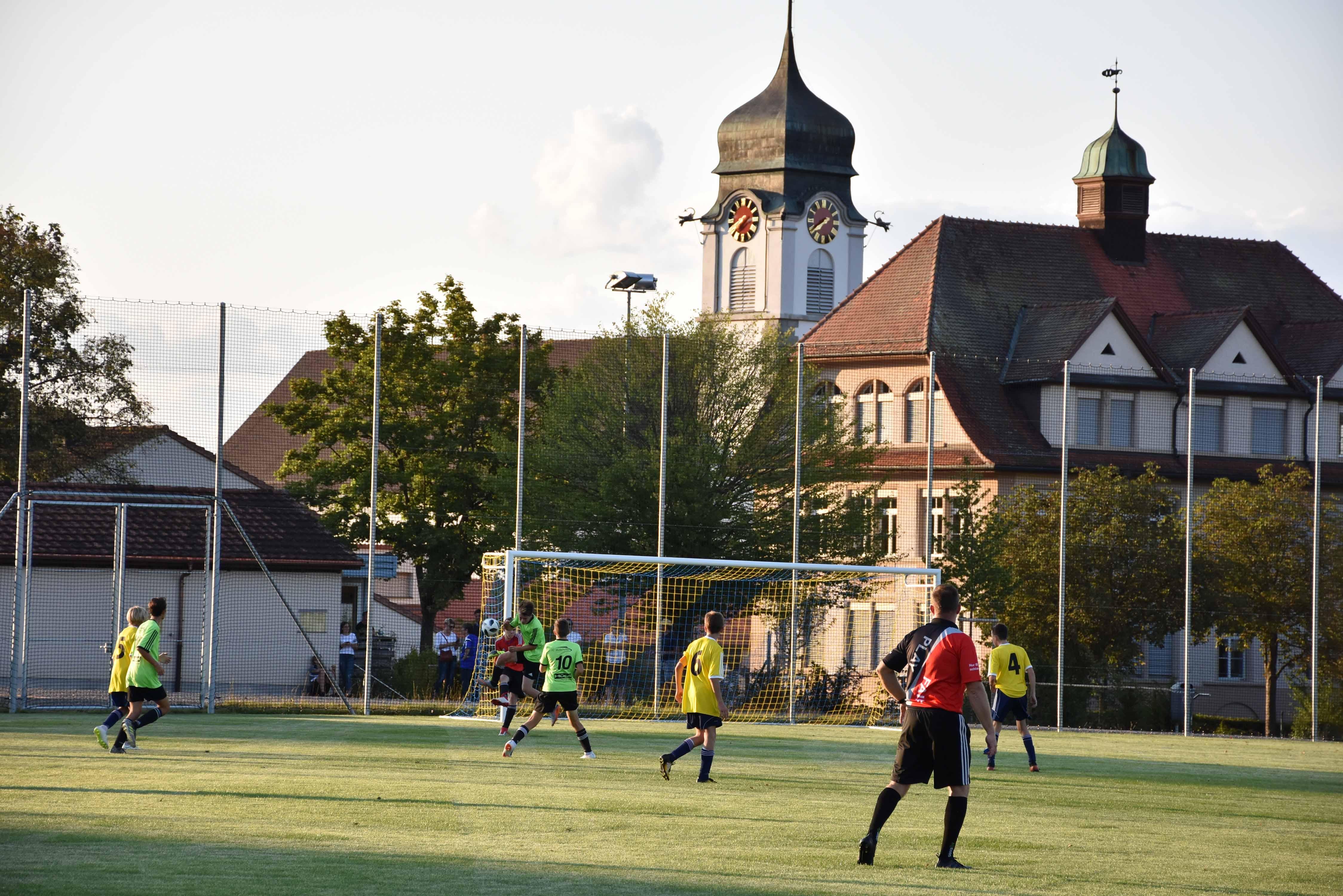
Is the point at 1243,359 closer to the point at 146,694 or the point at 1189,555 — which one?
the point at 1189,555

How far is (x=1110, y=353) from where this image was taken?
46281mm

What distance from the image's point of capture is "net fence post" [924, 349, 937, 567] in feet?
98.4

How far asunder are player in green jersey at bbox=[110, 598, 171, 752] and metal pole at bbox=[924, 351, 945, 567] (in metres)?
15.5

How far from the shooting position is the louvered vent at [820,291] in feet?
256

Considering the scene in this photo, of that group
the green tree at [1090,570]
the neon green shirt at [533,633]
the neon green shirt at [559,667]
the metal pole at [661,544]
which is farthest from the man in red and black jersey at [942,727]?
the green tree at [1090,570]

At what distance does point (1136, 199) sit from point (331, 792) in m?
45.0

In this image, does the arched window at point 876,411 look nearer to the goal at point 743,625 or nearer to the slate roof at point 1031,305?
the slate roof at point 1031,305

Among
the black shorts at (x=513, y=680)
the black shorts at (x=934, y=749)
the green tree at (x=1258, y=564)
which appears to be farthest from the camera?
the green tree at (x=1258, y=564)

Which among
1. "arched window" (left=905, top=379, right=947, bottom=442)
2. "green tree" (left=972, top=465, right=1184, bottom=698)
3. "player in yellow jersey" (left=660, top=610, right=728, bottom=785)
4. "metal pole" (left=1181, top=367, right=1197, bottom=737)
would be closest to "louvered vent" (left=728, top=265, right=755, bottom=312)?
"arched window" (left=905, top=379, right=947, bottom=442)

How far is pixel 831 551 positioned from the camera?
3216 centimetres

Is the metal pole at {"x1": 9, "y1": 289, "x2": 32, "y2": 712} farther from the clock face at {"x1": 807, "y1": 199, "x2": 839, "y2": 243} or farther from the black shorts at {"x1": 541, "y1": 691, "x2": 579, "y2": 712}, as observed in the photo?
the clock face at {"x1": 807, "y1": 199, "x2": 839, "y2": 243}

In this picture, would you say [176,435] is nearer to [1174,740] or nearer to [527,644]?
[527,644]

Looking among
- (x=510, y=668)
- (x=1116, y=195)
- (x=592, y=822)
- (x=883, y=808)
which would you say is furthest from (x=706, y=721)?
(x=1116, y=195)

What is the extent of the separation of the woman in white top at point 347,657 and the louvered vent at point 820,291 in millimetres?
46563
